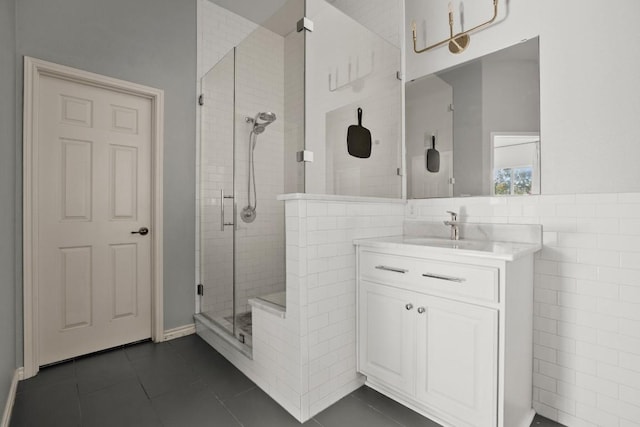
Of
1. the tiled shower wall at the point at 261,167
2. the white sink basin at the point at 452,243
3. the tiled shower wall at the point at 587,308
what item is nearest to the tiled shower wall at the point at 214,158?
the tiled shower wall at the point at 261,167

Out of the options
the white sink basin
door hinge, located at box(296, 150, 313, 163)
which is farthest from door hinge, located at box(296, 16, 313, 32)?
the white sink basin

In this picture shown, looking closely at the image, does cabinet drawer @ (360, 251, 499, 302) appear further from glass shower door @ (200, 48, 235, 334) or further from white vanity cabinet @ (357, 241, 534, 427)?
glass shower door @ (200, 48, 235, 334)

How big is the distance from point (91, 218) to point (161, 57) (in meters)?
1.42

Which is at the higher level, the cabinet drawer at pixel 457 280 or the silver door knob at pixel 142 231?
the silver door knob at pixel 142 231

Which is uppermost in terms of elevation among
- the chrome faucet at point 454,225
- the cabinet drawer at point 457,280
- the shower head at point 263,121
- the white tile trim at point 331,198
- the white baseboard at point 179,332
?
the shower head at point 263,121

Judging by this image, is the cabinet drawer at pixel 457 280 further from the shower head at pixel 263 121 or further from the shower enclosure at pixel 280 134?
the shower head at pixel 263 121

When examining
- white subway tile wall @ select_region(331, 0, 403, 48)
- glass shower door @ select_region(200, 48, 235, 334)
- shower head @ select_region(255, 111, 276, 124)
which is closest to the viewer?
shower head @ select_region(255, 111, 276, 124)

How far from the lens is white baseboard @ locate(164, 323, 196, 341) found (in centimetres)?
260

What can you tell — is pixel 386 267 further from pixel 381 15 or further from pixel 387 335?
pixel 381 15

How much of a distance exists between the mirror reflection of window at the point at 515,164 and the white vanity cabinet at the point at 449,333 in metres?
0.41

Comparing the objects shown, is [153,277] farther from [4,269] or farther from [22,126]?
[22,126]

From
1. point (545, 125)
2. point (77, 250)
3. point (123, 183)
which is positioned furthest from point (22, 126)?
point (545, 125)

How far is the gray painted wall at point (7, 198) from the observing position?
5.26 ft

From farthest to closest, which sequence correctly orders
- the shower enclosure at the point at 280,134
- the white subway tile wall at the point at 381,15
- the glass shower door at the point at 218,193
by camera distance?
the white subway tile wall at the point at 381,15 < the glass shower door at the point at 218,193 < the shower enclosure at the point at 280,134
